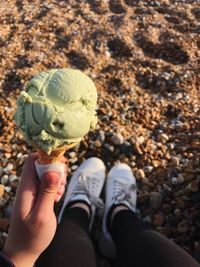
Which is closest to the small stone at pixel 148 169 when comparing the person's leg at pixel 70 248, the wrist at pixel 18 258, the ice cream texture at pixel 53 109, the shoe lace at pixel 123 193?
the shoe lace at pixel 123 193

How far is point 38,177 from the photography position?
212 cm

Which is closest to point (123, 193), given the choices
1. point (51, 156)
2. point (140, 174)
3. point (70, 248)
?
point (140, 174)

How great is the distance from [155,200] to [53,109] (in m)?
1.20

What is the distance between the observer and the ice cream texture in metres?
1.99

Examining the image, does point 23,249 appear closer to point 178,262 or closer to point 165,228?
point 178,262

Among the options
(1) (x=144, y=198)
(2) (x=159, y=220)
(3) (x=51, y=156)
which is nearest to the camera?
(3) (x=51, y=156)

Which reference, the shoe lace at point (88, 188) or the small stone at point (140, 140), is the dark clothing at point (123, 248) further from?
the small stone at point (140, 140)

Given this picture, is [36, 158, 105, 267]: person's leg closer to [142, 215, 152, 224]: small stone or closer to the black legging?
the black legging

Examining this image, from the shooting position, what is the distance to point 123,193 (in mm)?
2984

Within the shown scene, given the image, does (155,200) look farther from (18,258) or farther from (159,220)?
(18,258)

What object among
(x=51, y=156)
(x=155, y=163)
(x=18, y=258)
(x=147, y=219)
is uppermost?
(x=51, y=156)

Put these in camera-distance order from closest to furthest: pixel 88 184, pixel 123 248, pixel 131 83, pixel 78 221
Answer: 1. pixel 123 248
2. pixel 78 221
3. pixel 88 184
4. pixel 131 83

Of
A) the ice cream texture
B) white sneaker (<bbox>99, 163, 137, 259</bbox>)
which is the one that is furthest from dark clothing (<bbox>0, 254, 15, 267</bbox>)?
white sneaker (<bbox>99, 163, 137, 259</bbox>)

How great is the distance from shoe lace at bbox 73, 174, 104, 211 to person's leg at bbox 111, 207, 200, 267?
308mm
